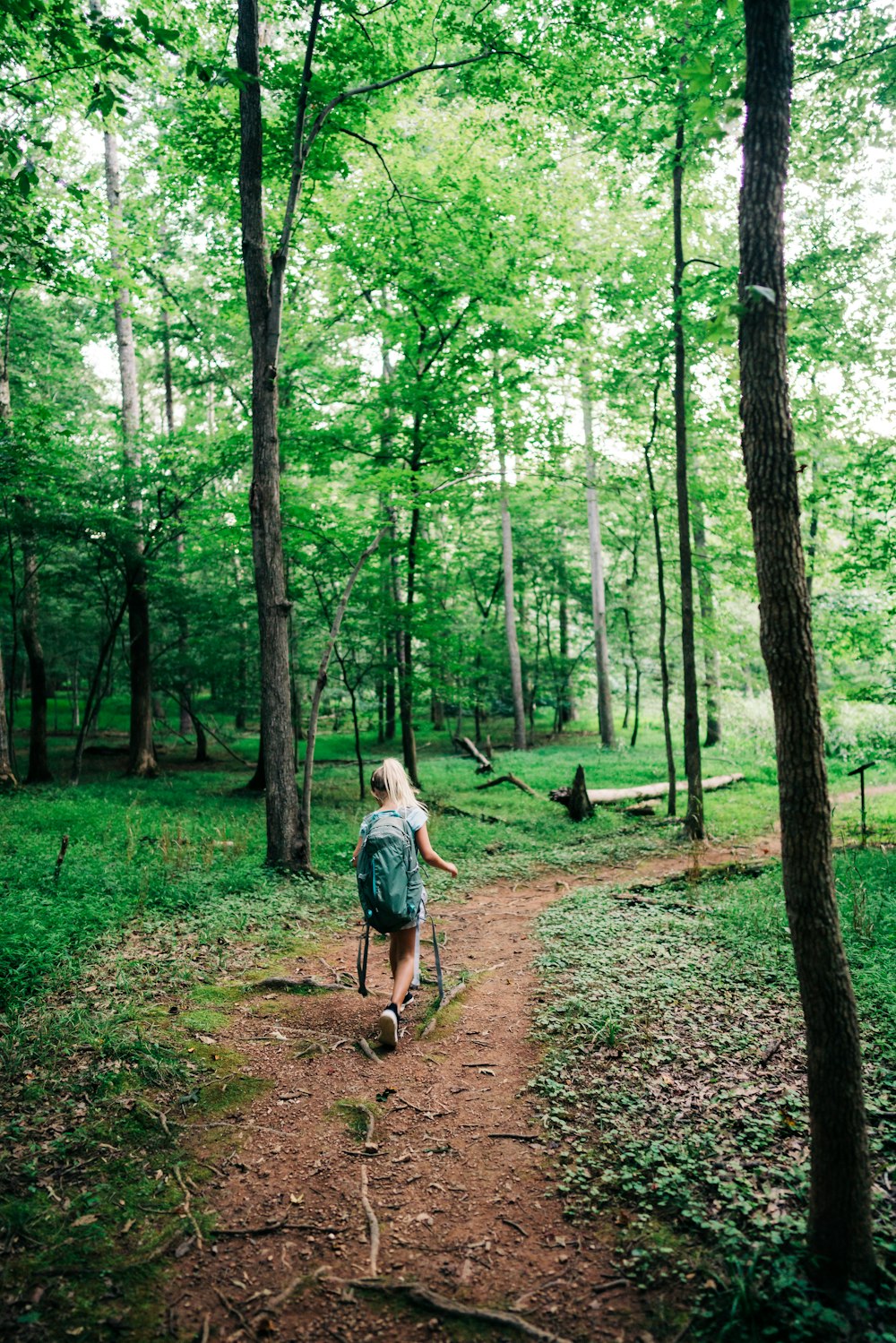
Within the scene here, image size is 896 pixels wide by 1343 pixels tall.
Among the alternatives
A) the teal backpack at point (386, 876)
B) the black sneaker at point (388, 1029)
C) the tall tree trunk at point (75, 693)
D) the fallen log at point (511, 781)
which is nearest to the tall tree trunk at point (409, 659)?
the fallen log at point (511, 781)

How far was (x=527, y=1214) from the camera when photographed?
3.18 m

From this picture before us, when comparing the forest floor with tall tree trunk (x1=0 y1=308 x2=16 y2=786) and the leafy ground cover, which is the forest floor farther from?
tall tree trunk (x1=0 y1=308 x2=16 y2=786)

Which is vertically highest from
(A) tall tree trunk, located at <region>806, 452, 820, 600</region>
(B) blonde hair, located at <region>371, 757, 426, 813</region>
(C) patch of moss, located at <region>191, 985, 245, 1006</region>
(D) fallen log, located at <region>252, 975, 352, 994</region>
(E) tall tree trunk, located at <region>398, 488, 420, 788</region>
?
(A) tall tree trunk, located at <region>806, 452, 820, 600</region>

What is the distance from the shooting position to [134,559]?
14711 mm

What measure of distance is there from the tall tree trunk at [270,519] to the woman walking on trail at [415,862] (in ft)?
13.7

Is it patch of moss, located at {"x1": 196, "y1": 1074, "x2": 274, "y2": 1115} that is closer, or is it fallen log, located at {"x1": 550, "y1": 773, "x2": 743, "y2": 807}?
patch of moss, located at {"x1": 196, "y1": 1074, "x2": 274, "y2": 1115}

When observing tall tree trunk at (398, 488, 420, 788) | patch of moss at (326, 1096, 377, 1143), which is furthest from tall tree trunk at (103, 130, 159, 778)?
patch of moss at (326, 1096, 377, 1143)

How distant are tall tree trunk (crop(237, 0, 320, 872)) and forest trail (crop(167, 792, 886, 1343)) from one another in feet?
12.1

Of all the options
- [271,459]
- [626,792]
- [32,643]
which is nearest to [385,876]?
[271,459]

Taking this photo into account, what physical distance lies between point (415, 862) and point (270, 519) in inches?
217

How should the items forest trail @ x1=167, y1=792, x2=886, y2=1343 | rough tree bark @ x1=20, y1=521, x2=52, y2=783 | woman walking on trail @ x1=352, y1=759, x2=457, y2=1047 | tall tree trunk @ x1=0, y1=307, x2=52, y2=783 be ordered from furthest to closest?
rough tree bark @ x1=20, y1=521, x2=52, y2=783 < tall tree trunk @ x1=0, y1=307, x2=52, y2=783 < woman walking on trail @ x1=352, y1=759, x2=457, y2=1047 < forest trail @ x1=167, y1=792, x2=886, y2=1343

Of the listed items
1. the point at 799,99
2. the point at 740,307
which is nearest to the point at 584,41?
the point at 799,99

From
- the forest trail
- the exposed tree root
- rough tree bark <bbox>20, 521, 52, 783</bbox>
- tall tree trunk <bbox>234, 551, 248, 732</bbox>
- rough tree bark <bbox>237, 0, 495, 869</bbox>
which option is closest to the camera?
the exposed tree root

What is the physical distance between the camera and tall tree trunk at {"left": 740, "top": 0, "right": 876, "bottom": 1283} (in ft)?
8.96
